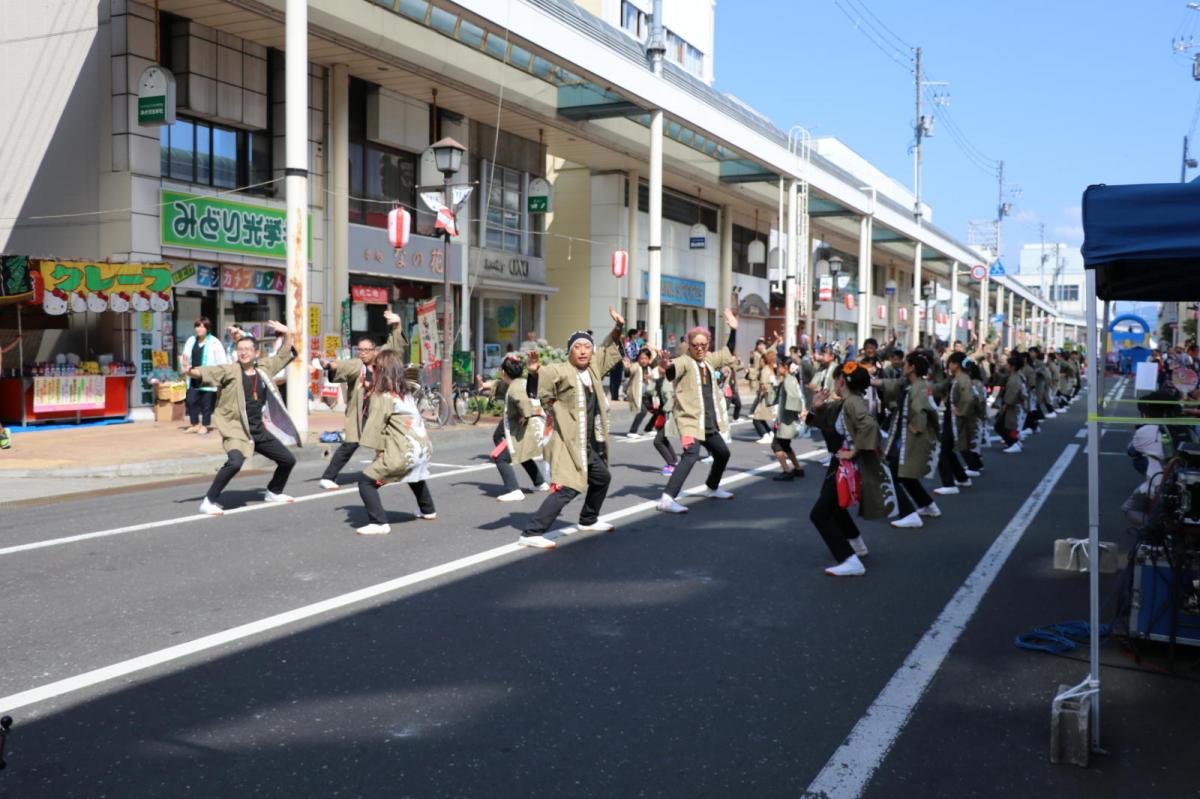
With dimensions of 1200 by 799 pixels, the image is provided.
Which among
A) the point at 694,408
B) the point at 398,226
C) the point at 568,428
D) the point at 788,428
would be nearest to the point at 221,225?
the point at 398,226

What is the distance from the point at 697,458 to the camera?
10.6 m

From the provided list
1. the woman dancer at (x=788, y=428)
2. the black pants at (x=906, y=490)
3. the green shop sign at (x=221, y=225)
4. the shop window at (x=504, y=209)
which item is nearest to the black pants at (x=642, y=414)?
the woman dancer at (x=788, y=428)

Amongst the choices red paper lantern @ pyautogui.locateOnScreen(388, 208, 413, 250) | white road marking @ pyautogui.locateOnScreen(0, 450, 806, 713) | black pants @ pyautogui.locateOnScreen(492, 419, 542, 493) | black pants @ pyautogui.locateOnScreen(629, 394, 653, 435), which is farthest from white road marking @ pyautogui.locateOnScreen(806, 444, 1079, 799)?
red paper lantern @ pyautogui.locateOnScreen(388, 208, 413, 250)

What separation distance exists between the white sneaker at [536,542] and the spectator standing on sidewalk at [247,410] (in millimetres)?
2919

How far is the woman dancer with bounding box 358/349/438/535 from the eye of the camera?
8570mm

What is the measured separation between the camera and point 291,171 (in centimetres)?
1496

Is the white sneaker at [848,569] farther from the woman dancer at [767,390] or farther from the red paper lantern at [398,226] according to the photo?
the red paper lantern at [398,226]

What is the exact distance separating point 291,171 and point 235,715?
39.1ft

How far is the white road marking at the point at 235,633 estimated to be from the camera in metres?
4.72

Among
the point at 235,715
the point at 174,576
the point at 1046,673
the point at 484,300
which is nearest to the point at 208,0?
the point at 484,300

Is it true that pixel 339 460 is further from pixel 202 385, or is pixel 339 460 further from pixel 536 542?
pixel 202 385

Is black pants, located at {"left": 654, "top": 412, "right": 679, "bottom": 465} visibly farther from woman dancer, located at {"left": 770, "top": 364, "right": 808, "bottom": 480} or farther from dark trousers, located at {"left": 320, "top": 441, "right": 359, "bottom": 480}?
dark trousers, located at {"left": 320, "top": 441, "right": 359, "bottom": 480}

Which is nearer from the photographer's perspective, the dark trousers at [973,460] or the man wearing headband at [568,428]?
the man wearing headband at [568,428]

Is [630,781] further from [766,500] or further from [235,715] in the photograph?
[766,500]
